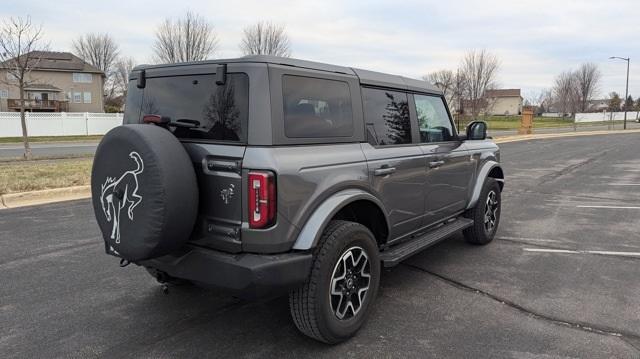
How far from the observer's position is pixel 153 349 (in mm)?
3111

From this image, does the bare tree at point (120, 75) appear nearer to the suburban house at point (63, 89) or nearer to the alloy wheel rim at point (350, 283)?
the suburban house at point (63, 89)

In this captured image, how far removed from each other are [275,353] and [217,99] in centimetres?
172

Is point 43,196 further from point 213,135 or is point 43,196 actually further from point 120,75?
point 120,75

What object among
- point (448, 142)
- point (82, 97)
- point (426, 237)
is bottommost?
point (426, 237)

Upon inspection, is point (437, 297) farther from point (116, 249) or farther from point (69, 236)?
point (69, 236)

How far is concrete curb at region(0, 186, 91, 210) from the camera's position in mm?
7879

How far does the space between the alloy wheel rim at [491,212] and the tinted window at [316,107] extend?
286cm

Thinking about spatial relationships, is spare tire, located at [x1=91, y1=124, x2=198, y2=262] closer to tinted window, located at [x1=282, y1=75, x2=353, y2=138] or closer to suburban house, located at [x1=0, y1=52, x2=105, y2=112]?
tinted window, located at [x1=282, y1=75, x2=353, y2=138]

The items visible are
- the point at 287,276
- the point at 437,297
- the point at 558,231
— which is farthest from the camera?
the point at 558,231

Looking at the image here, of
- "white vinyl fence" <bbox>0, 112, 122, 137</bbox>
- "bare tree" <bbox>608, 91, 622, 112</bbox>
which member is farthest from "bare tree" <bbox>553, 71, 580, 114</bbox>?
"white vinyl fence" <bbox>0, 112, 122, 137</bbox>

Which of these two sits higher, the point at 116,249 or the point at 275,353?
the point at 116,249

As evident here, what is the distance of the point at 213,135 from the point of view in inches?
120

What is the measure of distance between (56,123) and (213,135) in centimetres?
3533

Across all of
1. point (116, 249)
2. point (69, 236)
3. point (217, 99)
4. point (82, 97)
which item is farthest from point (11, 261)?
point (82, 97)
